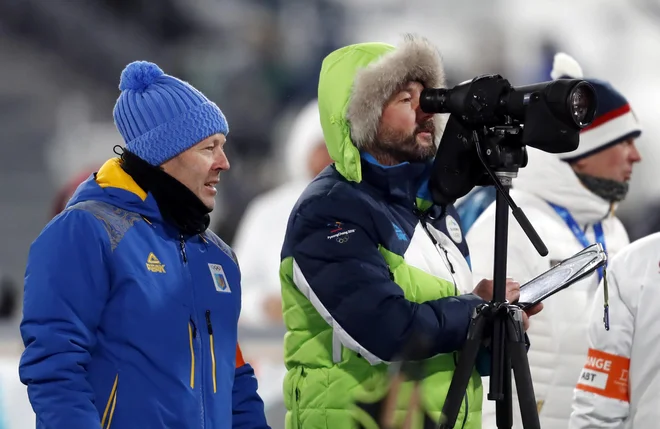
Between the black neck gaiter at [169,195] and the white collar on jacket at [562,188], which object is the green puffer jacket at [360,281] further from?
the white collar on jacket at [562,188]

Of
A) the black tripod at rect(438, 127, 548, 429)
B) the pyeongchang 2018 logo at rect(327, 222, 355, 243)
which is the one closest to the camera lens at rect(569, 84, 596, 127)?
the black tripod at rect(438, 127, 548, 429)

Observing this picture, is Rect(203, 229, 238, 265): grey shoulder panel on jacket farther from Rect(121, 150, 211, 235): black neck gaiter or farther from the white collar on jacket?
the white collar on jacket

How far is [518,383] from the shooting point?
2178mm

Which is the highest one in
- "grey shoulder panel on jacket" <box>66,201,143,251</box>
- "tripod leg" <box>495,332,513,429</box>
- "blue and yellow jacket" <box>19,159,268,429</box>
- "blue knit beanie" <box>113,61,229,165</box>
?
"blue knit beanie" <box>113,61,229,165</box>

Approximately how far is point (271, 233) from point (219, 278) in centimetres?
312

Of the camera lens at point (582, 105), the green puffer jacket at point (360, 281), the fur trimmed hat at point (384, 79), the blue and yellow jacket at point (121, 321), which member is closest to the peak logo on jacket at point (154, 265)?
the blue and yellow jacket at point (121, 321)

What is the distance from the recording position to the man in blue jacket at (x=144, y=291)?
6.61 ft

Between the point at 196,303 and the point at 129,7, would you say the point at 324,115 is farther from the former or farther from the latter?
the point at 129,7

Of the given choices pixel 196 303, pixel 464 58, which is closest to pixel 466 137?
pixel 196 303

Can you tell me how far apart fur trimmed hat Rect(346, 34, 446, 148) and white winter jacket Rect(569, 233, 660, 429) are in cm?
62

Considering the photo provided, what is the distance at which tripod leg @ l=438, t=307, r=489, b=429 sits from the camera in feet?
7.17

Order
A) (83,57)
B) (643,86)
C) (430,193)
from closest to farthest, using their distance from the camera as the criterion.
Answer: (430,193) < (643,86) < (83,57)

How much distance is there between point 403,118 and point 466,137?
21 centimetres

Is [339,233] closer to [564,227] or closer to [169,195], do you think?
[169,195]
